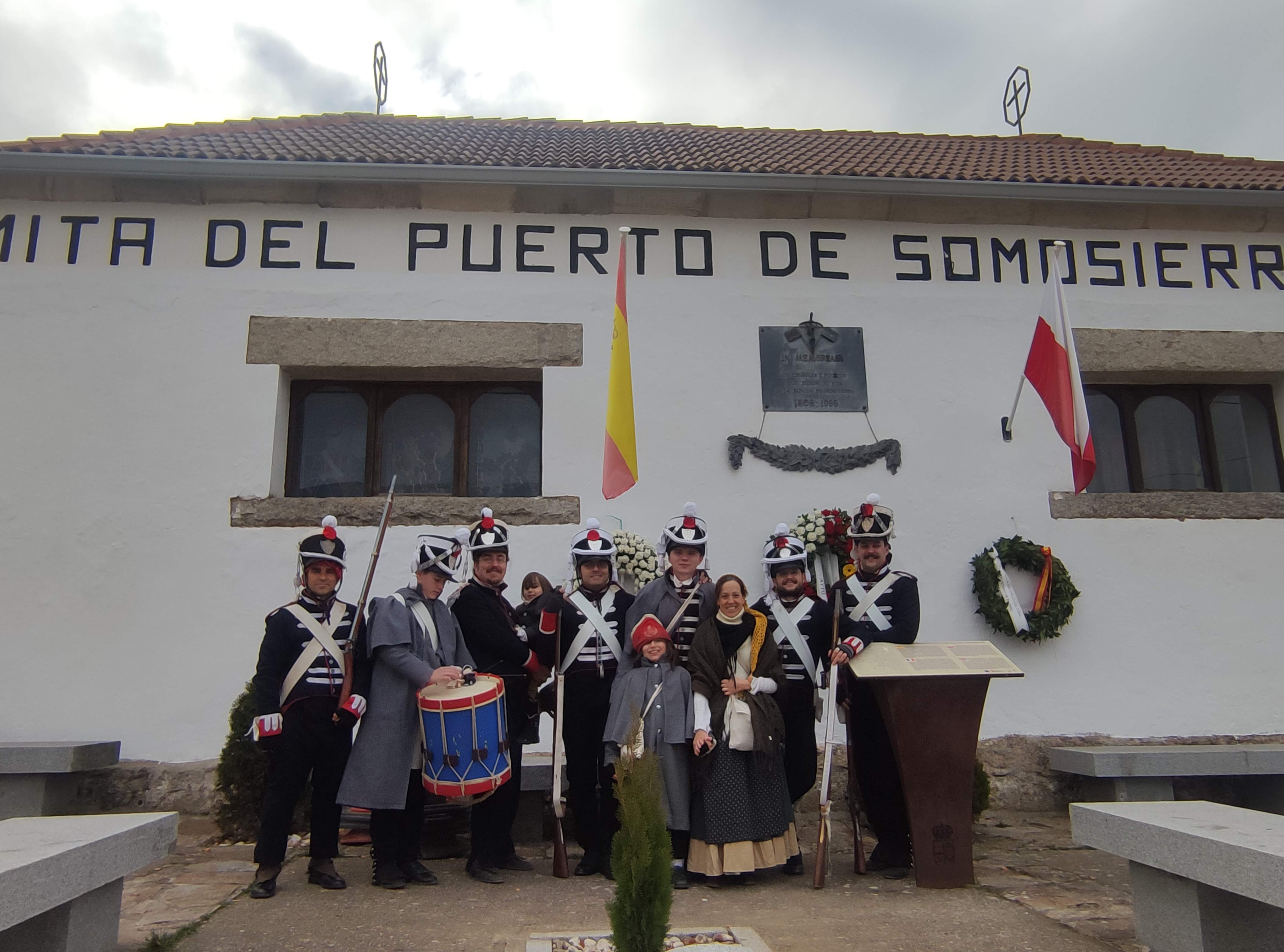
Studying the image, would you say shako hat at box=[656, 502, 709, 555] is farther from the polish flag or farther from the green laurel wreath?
the polish flag

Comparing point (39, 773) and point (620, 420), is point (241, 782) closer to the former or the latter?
point (39, 773)

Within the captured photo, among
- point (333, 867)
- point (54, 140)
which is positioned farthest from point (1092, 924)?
point (54, 140)

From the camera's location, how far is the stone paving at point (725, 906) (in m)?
3.49

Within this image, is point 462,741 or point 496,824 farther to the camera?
point 496,824

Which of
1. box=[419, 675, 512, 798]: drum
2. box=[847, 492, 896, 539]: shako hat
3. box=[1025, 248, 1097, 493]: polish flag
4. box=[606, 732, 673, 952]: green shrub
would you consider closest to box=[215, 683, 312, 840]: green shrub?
box=[419, 675, 512, 798]: drum

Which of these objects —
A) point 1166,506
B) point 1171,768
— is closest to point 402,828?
point 1171,768

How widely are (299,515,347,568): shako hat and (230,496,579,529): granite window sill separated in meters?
1.82

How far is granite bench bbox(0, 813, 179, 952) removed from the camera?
8.75 ft

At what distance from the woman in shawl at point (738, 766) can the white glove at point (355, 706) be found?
1525 mm

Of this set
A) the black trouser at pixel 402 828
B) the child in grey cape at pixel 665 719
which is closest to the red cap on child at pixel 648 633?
the child in grey cape at pixel 665 719

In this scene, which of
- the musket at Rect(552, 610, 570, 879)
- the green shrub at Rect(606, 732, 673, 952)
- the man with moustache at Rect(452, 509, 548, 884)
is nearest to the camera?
the green shrub at Rect(606, 732, 673, 952)

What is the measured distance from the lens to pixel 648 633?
452 centimetres

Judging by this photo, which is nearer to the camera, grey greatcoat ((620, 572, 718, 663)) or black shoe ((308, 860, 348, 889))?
black shoe ((308, 860, 348, 889))

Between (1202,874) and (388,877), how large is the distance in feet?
10.6
